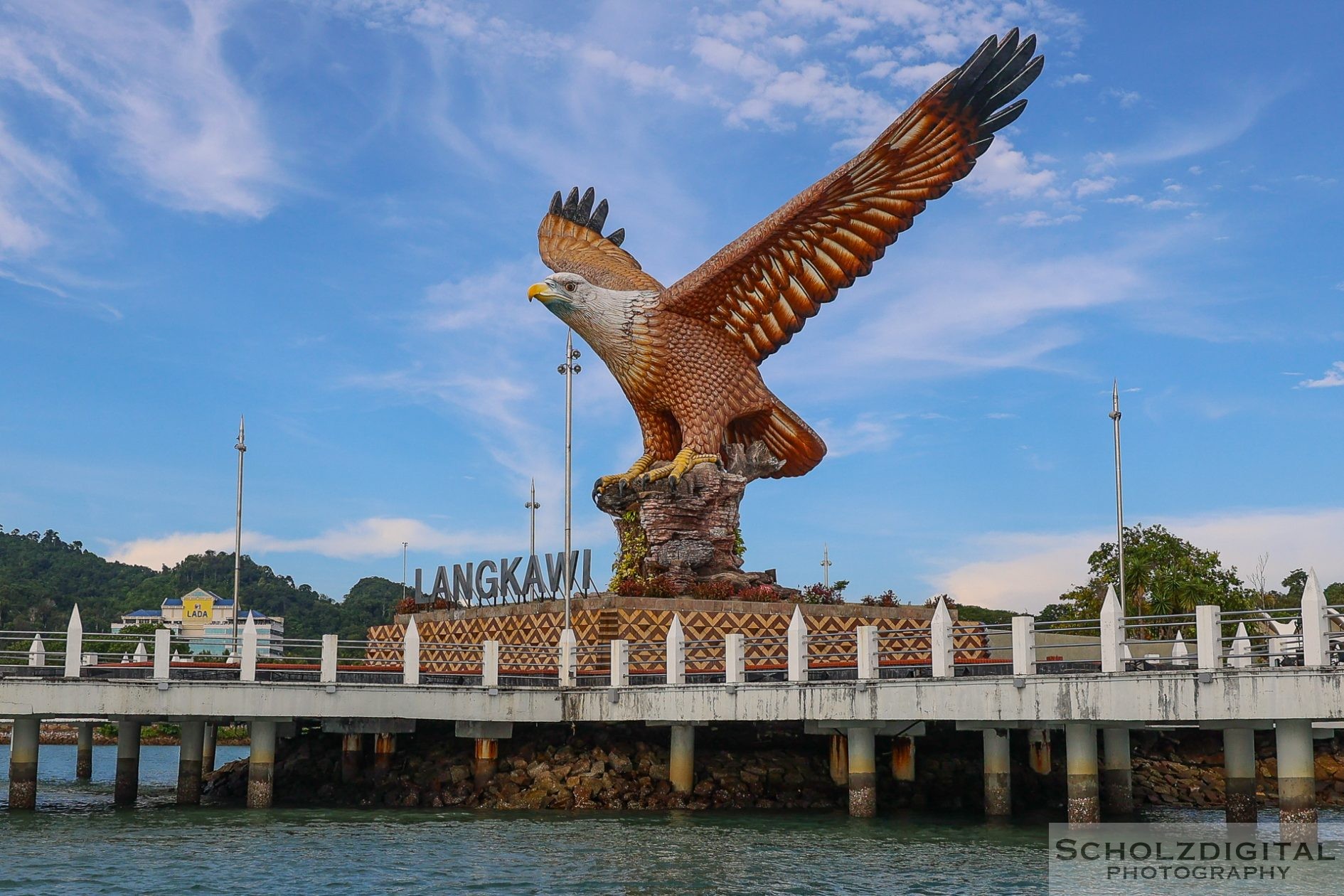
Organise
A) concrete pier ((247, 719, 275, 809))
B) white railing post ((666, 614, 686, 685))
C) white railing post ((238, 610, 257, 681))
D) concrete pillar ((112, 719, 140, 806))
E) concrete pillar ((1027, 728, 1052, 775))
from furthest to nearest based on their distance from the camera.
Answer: concrete pillar ((1027, 728, 1052, 775))
concrete pillar ((112, 719, 140, 806))
concrete pier ((247, 719, 275, 809))
white railing post ((666, 614, 686, 685))
white railing post ((238, 610, 257, 681))

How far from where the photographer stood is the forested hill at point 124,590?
114125mm

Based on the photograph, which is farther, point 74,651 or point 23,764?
point 23,764

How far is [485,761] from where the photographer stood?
33.2m

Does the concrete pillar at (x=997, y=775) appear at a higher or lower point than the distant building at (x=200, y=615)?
lower

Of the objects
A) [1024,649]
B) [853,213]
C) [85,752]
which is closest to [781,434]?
[853,213]

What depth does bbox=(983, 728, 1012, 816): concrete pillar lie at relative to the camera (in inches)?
1202

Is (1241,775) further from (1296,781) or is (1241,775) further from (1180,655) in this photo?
(1296,781)

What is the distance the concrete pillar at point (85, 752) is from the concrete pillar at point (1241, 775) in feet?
114

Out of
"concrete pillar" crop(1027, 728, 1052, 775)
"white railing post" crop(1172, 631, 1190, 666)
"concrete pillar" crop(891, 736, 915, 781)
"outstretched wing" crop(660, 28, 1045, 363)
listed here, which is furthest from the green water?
"outstretched wing" crop(660, 28, 1045, 363)

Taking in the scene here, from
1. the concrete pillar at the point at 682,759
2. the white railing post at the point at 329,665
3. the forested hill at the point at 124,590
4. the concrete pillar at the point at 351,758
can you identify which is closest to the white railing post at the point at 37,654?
the white railing post at the point at 329,665

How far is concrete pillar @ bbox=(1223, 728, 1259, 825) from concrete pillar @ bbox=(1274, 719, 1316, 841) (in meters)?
5.58

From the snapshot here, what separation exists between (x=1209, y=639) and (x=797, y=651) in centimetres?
886

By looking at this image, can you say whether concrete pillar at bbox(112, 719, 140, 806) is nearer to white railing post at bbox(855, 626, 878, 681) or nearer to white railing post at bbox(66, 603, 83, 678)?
white railing post at bbox(66, 603, 83, 678)

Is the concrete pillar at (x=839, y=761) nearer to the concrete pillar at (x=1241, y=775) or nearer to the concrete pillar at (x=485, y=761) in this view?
the concrete pillar at (x=485, y=761)
